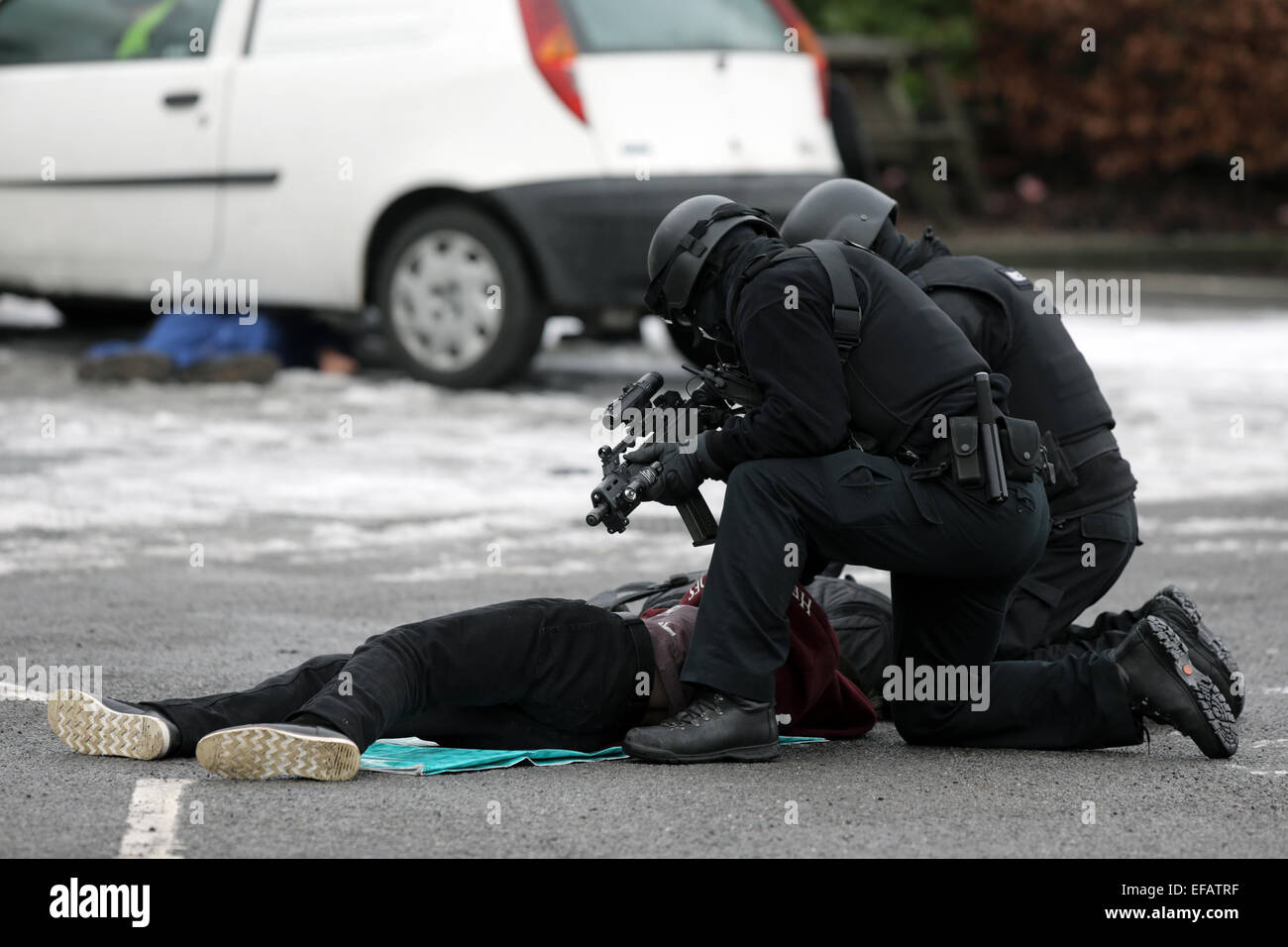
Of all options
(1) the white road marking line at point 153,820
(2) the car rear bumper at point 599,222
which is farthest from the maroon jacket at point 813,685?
(2) the car rear bumper at point 599,222

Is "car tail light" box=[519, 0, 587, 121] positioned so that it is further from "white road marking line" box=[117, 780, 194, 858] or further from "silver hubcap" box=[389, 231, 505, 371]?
"white road marking line" box=[117, 780, 194, 858]

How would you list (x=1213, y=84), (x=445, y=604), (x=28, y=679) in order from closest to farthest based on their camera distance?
(x=28, y=679) → (x=445, y=604) → (x=1213, y=84)

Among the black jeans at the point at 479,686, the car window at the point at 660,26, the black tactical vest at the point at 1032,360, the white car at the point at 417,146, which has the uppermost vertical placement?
the car window at the point at 660,26

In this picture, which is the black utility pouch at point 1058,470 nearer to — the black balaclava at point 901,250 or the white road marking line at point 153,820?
the black balaclava at point 901,250

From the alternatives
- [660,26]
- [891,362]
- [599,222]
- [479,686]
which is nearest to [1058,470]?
[891,362]

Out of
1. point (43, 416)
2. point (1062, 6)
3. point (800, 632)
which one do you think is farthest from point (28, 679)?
point (1062, 6)

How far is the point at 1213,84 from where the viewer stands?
1870cm

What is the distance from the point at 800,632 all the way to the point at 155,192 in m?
6.30

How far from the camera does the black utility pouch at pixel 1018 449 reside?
4.68 m

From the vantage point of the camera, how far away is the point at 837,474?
463cm

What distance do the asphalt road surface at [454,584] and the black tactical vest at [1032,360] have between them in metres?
0.84

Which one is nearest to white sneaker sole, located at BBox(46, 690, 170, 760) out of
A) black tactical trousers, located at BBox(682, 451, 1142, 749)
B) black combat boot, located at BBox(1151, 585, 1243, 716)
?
black tactical trousers, located at BBox(682, 451, 1142, 749)
